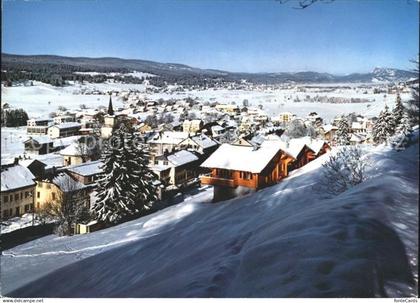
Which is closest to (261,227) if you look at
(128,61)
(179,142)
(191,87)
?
(191,87)

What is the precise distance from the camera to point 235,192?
7621mm

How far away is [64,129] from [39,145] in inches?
39.1

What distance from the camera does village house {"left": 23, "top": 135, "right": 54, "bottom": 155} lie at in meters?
8.84

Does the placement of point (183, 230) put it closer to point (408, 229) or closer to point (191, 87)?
point (191, 87)

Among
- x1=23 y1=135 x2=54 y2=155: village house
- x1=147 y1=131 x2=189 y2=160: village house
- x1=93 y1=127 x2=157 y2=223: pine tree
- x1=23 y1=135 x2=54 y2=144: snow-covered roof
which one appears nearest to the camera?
x1=93 y1=127 x2=157 y2=223: pine tree

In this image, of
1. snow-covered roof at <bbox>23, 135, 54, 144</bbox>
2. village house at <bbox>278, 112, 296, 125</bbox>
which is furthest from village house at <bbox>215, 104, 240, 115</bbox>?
snow-covered roof at <bbox>23, 135, 54, 144</bbox>

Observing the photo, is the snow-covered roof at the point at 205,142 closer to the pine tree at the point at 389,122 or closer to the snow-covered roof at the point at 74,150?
the snow-covered roof at the point at 74,150

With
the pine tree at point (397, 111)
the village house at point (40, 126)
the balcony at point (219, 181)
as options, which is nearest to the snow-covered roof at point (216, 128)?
the balcony at point (219, 181)

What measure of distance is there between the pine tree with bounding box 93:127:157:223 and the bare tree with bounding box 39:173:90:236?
1059mm

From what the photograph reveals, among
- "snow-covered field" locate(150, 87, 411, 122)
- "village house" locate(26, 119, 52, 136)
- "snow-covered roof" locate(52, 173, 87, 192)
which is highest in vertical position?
"snow-covered field" locate(150, 87, 411, 122)

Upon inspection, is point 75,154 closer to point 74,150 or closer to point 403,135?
point 74,150

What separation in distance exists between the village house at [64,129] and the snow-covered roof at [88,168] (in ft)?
2.45

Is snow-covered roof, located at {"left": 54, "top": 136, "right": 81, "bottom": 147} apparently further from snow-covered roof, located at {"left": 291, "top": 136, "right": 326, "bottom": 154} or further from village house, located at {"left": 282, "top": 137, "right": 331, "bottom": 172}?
snow-covered roof, located at {"left": 291, "top": 136, "right": 326, "bottom": 154}

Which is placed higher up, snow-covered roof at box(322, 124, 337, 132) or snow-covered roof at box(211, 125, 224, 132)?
snow-covered roof at box(322, 124, 337, 132)
